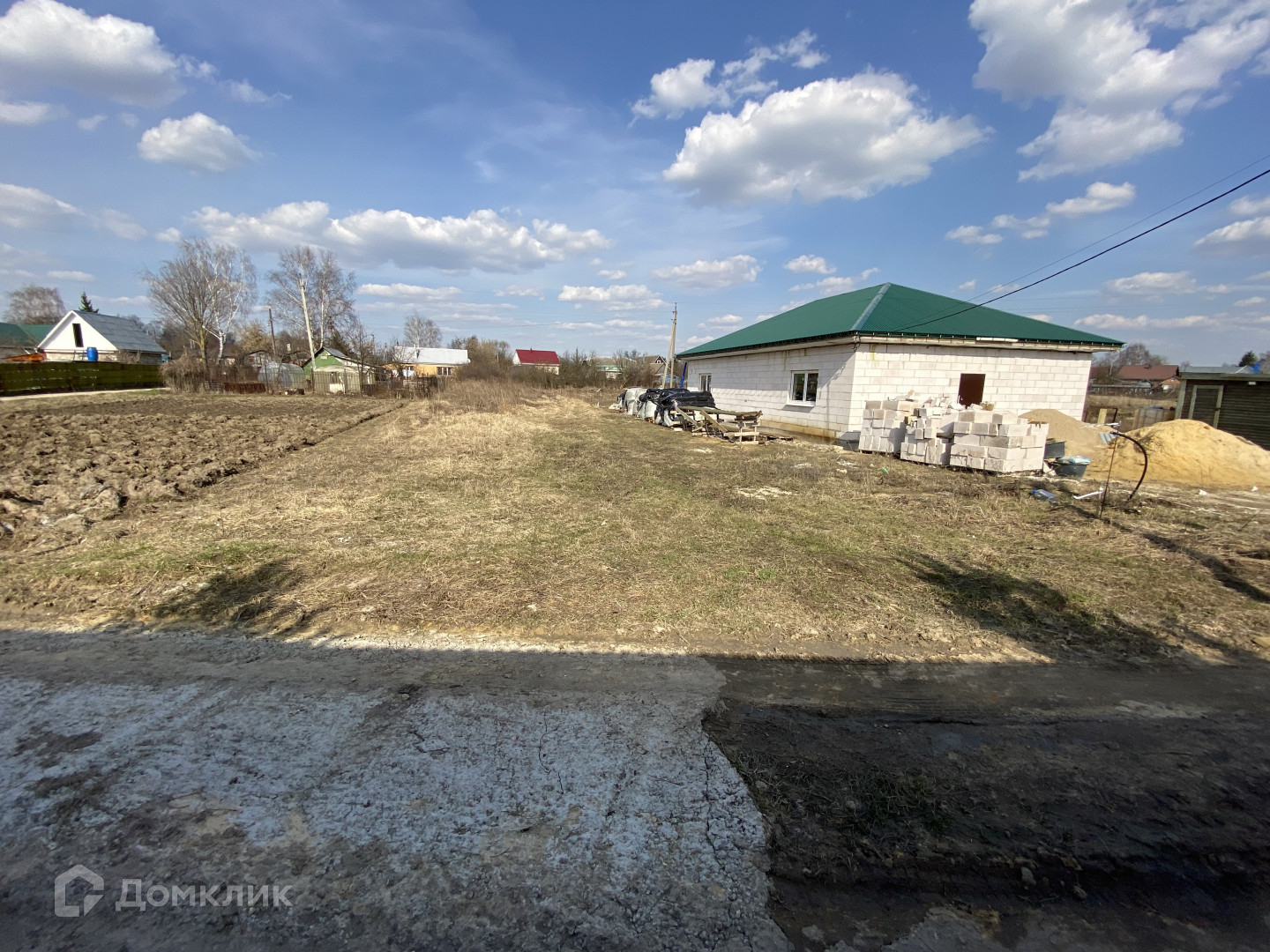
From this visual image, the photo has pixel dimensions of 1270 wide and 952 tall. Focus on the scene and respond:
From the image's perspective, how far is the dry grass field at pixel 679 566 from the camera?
414cm

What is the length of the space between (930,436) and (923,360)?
5.14 metres

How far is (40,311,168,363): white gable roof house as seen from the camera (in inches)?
2007

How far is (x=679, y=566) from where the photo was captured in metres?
5.41

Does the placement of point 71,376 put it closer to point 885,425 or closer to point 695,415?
point 695,415

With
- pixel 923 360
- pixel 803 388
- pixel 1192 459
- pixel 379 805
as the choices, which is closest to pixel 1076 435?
pixel 1192 459

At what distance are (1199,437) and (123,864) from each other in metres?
16.5

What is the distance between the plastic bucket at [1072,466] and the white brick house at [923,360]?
4760mm

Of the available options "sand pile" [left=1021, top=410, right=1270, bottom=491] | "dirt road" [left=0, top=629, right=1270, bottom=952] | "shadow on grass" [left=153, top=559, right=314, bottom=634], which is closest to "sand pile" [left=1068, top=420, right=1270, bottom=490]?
"sand pile" [left=1021, top=410, right=1270, bottom=491]

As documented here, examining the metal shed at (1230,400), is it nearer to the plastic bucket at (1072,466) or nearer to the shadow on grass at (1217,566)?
the plastic bucket at (1072,466)

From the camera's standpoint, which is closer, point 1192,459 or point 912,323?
point 1192,459

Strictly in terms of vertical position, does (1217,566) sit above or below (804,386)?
below

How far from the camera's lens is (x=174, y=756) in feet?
8.36

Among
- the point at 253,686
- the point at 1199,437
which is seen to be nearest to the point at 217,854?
the point at 253,686

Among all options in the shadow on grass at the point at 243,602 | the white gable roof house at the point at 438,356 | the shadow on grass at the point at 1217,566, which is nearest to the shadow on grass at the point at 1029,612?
the shadow on grass at the point at 1217,566
